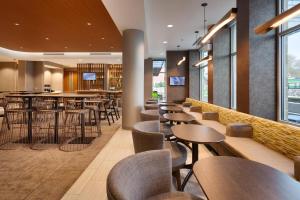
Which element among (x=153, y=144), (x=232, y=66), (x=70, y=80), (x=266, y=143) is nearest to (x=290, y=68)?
(x=266, y=143)

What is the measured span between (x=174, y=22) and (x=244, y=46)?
3239mm

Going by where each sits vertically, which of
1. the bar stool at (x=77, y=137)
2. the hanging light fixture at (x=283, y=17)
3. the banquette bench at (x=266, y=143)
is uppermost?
the hanging light fixture at (x=283, y=17)

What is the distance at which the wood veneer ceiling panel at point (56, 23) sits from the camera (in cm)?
532

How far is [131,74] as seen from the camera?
6.87 metres

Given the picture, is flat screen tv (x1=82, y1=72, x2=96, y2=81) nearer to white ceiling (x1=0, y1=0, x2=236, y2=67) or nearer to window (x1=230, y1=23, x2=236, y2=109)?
white ceiling (x1=0, y1=0, x2=236, y2=67)

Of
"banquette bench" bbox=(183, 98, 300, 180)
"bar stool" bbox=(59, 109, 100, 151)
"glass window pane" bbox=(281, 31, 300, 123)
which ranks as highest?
"glass window pane" bbox=(281, 31, 300, 123)

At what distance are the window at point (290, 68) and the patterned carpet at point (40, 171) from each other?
13.2ft

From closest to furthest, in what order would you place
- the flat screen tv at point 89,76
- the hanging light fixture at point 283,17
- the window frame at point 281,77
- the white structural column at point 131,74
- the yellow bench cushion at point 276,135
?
1. the hanging light fixture at point 283,17
2. the yellow bench cushion at point 276,135
3. the window frame at point 281,77
4. the white structural column at point 131,74
5. the flat screen tv at point 89,76

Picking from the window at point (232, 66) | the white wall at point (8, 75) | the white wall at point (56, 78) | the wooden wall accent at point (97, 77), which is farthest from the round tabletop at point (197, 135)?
the white wall at point (56, 78)

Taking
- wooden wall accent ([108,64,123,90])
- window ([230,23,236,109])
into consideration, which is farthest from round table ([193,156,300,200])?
wooden wall accent ([108,64,123,90])

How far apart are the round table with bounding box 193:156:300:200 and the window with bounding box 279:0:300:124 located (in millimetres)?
3229

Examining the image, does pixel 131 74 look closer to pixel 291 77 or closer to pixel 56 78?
pixel 291 77

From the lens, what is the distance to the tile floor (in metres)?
2.77

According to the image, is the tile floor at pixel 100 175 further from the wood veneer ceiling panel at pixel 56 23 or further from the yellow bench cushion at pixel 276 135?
the wood veneer ceiling panel at pixel 56 23
